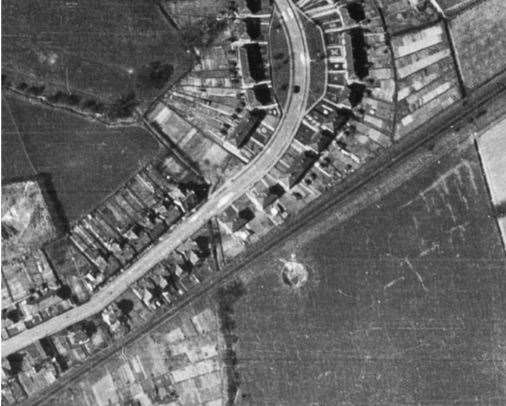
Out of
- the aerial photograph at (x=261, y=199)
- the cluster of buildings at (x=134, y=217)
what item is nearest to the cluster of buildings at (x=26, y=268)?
the aerial photograph at (x=261, y=199)

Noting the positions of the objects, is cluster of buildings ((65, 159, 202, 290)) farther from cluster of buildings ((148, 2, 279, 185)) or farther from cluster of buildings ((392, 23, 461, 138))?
cluster of buildings ((392, 23, 461, 138))

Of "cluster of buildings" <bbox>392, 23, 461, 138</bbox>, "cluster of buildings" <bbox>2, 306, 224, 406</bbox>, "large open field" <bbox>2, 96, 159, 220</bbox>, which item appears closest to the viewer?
"large open field" <bbox>2, 96, 159, 220</bbox>

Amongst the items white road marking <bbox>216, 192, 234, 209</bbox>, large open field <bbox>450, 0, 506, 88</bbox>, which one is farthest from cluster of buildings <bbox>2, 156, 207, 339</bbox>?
large open field <bbox>450, 0, 506, 88</bbox>

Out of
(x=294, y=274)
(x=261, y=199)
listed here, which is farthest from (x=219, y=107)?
(x=294, y=274)

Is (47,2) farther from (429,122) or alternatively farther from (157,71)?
(429,122)

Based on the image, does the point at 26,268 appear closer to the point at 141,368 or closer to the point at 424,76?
the point at 141,368

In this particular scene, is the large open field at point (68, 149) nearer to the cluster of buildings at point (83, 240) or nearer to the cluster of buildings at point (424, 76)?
the cluster of buildings at point (83, 240)
